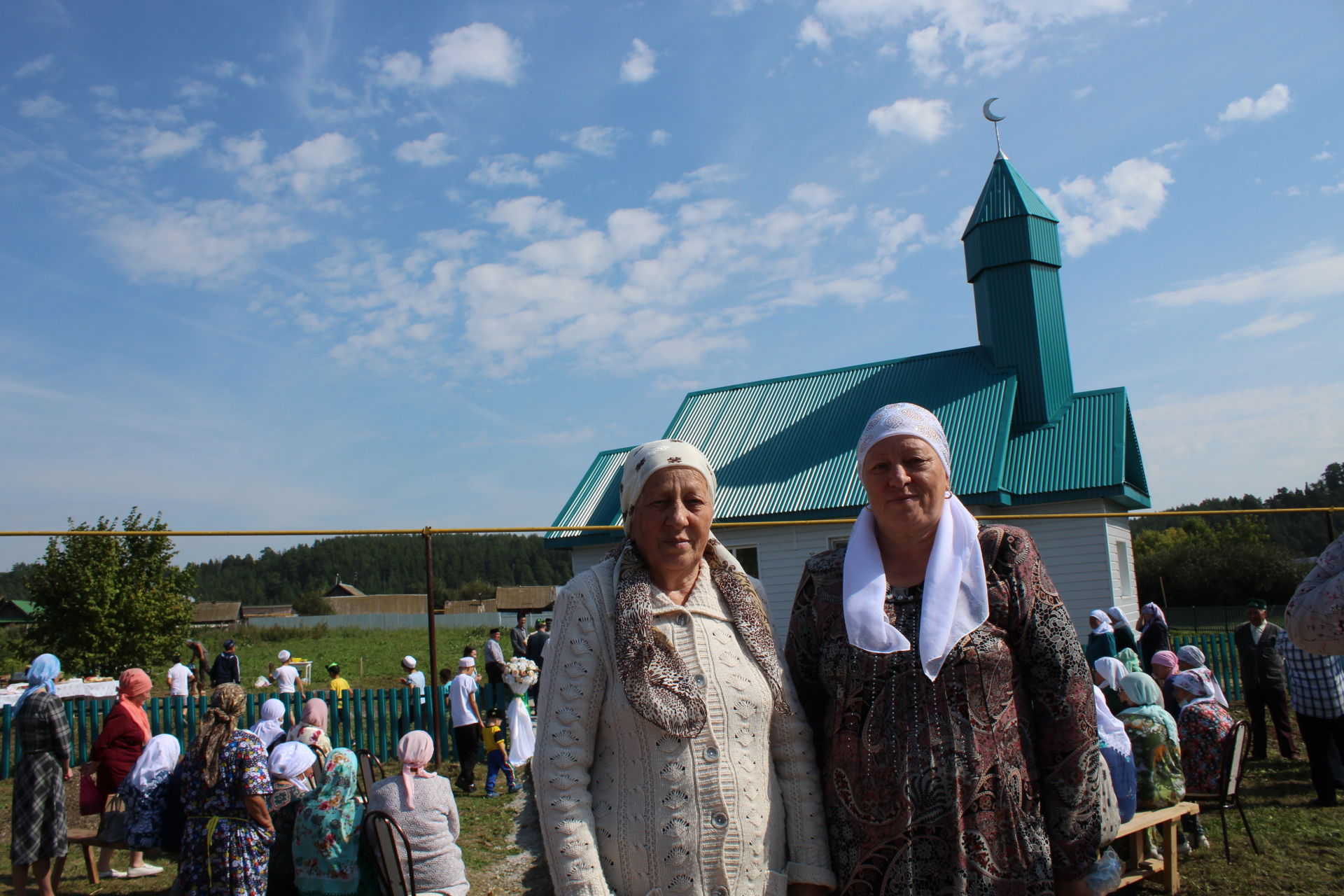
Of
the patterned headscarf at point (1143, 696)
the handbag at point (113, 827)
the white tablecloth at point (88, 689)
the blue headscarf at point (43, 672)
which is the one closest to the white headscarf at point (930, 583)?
the patterned headscarf at point (1143, 696)

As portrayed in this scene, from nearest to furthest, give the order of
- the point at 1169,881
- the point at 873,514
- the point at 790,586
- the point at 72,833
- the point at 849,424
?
the point at 873,514 → the point at 1169,881 → the point at 72,833 → the point at 790,586 → the point at 849,424

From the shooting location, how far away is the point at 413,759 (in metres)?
4.96

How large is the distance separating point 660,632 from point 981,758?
2.67ft

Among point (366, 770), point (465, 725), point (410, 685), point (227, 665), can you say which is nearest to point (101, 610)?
point (227, 665)

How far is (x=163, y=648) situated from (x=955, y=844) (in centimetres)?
3255

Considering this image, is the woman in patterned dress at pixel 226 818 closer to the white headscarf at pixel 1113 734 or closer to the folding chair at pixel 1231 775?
the white headscarf at pixel 1113 734

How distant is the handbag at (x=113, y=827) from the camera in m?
6.26

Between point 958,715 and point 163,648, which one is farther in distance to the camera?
point 163,648

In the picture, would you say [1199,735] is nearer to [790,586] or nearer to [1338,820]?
[1338,820]

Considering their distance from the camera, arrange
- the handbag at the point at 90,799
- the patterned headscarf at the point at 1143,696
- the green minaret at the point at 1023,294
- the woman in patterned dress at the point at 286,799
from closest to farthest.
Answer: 1. the woman in patterned dress at the point at 286,799
2. the patterned headscarf at the point at 1143,696
3. the handbag at the point at 90,799
4. the green minaret at the point at 1023,294

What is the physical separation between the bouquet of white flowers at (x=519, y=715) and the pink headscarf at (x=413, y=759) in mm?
5269

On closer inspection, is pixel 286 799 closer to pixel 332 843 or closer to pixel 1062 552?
pixel 332 843

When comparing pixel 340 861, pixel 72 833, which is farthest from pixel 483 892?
pixel 72 833

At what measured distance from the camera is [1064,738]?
201cm
